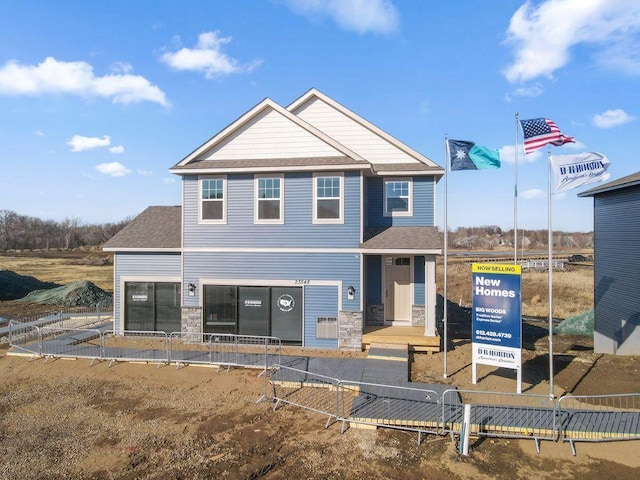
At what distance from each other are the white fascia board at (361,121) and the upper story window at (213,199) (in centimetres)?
510

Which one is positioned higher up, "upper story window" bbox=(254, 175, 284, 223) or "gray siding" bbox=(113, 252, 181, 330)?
"upper story window" bbox=(254, 175, 284, 223)

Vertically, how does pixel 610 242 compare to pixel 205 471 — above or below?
above

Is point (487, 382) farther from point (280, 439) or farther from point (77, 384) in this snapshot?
point (77, 384)

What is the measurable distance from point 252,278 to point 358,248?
173 inches

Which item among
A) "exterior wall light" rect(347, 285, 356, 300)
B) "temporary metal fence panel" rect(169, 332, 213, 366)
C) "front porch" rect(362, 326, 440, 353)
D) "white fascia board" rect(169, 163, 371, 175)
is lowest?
"temporary metal fence panel" rect(169, 332, 213, 366)

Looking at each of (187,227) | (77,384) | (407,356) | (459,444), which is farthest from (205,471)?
(187,227)

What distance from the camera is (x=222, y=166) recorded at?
15.8 metres

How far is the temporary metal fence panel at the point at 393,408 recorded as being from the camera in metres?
9.02

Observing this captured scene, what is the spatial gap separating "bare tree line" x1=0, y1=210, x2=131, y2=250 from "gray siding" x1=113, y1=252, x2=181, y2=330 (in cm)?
8804

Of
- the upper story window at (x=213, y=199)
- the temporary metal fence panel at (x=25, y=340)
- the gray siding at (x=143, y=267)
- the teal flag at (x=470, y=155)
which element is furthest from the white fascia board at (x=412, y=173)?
the temporary metal fence panel at (x=25, y=340)

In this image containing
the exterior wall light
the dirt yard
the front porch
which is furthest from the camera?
the exterior wall light

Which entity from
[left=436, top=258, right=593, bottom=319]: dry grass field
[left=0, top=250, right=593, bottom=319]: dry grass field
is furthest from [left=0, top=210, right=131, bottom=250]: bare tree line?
[left=436, top=258, right=593, bottom=319]: dry grass field

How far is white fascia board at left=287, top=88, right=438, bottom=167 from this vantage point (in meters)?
17.1

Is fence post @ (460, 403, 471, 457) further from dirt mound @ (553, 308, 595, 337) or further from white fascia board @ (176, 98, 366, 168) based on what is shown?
dirt mound @ (553, 308, 595, 337)
